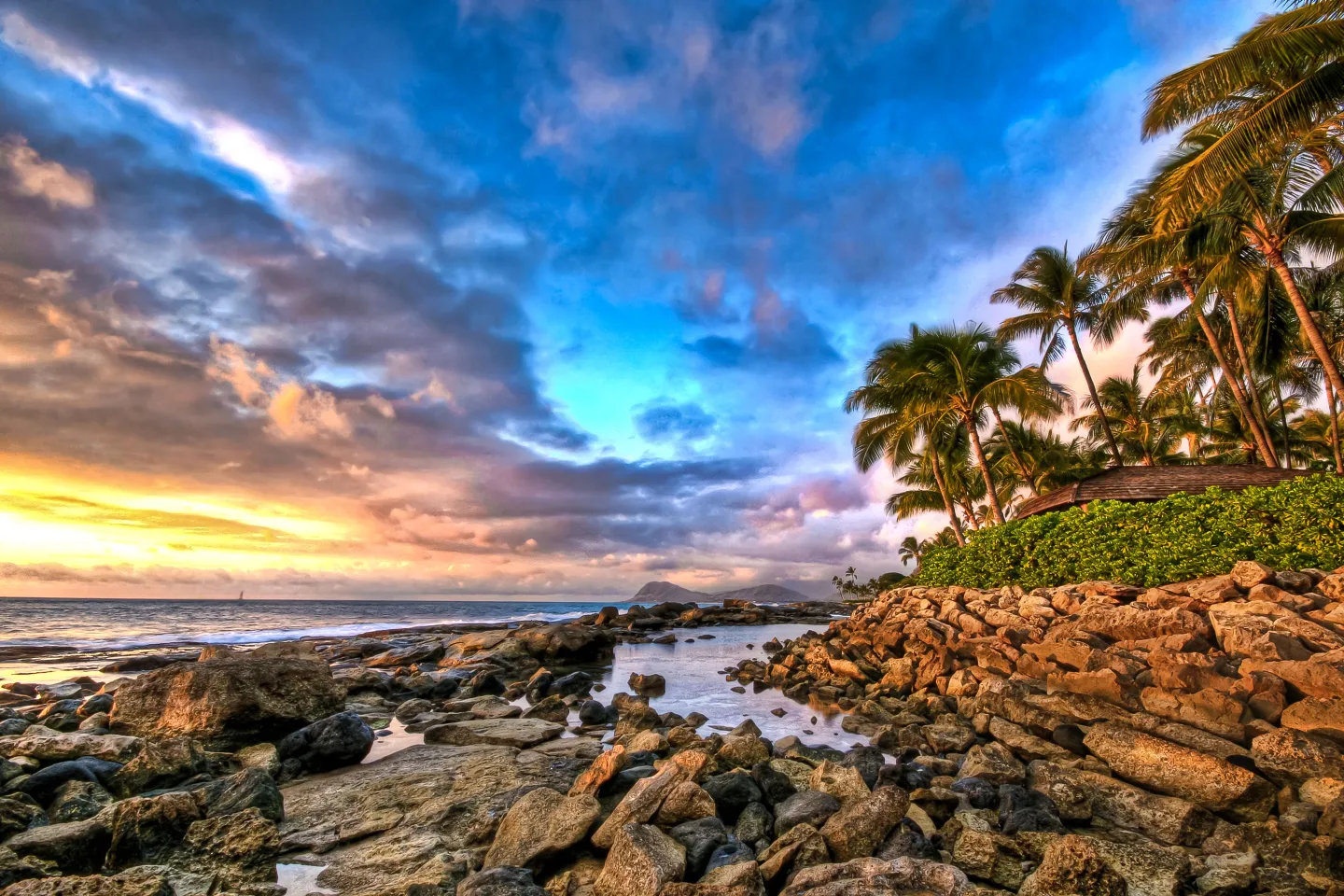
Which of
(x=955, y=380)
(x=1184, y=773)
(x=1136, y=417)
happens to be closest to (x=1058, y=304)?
(x=955, y=380)

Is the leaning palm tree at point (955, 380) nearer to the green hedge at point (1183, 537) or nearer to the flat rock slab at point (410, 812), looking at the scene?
the green hedge at point (1183, 537)

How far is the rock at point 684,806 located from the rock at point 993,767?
8.67 ft

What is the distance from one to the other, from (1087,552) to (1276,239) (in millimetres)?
9955

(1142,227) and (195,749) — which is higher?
(1142,227)

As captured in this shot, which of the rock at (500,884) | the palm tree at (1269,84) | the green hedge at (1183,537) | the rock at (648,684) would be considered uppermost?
the palm tree at (1269,84)

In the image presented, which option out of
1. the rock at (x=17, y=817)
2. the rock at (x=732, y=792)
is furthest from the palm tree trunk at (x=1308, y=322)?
the rock at (x=17, y=817)

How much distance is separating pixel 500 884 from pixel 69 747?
6.39 metres

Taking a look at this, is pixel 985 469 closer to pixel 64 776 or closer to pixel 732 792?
pixel 732 792

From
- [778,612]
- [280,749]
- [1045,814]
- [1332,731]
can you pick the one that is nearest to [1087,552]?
[1332,731]

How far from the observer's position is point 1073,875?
348 cm

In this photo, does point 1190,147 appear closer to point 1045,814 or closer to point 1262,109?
point 1262,109

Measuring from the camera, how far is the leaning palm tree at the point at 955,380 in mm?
21641

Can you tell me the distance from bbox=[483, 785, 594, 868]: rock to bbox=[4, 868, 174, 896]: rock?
1.97m

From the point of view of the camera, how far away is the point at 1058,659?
8.61m
